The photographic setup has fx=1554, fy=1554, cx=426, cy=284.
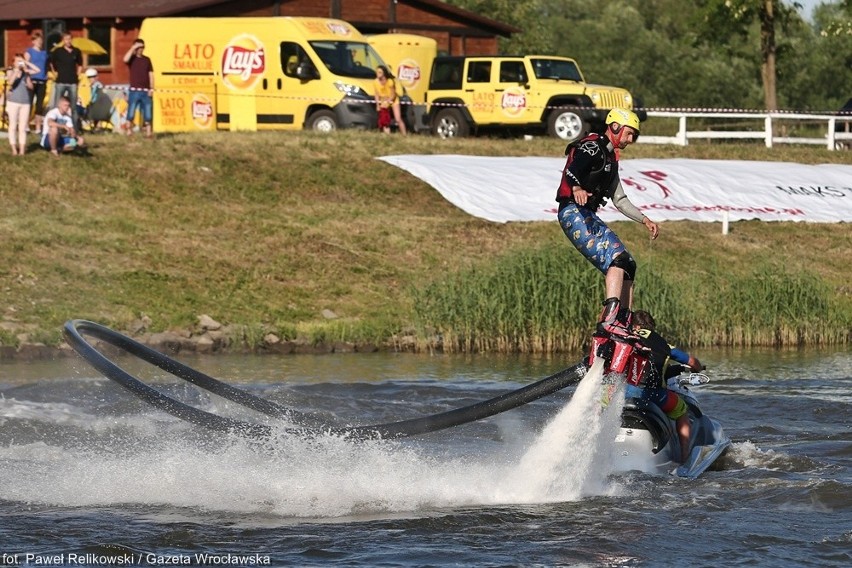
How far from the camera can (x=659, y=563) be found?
370 inches

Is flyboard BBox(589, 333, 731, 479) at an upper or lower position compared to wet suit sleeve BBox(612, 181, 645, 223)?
lower

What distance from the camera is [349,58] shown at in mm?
34156

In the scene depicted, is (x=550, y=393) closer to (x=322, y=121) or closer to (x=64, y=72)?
(x=64, y=72)

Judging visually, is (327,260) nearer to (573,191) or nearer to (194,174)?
(194,174)

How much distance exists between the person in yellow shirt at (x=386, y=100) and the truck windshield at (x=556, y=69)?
13.1 feet

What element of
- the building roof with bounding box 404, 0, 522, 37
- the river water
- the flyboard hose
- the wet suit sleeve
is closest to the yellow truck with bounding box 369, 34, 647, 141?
the building roof with bounding box 404, 0, 522, 37

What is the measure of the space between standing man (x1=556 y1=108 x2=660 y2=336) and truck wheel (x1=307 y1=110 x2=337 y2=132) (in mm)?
21565

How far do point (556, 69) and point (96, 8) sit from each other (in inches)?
534

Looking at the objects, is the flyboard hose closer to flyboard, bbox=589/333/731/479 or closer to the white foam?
the white foam

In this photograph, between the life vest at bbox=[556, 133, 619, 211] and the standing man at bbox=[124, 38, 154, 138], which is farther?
the standing man at bbox=[124, 38, 154, 138]

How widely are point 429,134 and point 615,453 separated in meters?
25.5

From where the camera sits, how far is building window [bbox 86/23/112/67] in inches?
1655

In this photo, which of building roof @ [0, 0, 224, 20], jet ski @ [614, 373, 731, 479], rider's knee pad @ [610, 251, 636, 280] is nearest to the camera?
jet ski @ [614, 373, 731, 479]

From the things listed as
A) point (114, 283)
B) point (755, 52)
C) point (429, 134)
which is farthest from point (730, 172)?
point (755, 52)
